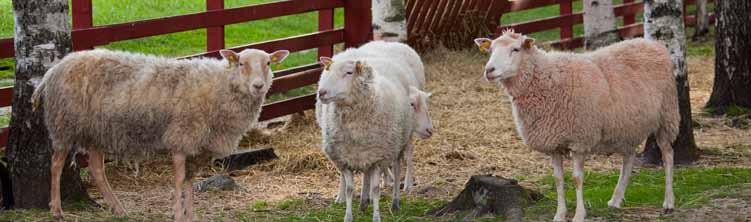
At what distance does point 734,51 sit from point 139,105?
6.58 m

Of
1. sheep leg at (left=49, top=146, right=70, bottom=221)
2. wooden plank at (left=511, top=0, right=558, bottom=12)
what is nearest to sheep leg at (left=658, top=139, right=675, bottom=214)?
sheep leg at (left=49, top=146, right=70, bottom=221)

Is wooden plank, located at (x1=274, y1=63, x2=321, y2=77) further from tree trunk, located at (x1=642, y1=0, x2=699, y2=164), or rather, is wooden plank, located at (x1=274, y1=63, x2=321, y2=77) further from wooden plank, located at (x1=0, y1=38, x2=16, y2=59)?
tree trunk, located at (x1=642, y1=0, x2=699, y2=164)

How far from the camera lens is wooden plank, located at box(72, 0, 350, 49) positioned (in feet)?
29.0

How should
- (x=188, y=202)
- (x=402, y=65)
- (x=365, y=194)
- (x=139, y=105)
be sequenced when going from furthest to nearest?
(x=402, y=65) → (x=365, y=194) → (x=188, y=202) → (x=139, y=105)

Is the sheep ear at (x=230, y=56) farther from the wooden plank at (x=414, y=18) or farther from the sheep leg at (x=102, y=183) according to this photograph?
the wooden plank at (x=414, y=18)

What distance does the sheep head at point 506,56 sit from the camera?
6789 millimetres

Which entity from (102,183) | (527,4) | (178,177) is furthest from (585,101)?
(527,4)

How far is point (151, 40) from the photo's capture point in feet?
45.6

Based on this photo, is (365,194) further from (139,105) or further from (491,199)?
(139,105)

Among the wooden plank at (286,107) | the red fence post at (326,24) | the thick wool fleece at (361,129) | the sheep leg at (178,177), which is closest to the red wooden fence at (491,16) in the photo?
the red fence post at (326,24)

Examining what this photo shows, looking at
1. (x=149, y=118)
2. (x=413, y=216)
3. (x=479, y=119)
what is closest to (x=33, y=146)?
(x=149, y=118)

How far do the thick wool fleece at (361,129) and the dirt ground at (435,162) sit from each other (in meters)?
0.94

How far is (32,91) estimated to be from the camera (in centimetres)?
737

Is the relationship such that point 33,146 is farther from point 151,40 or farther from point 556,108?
point 151,40
